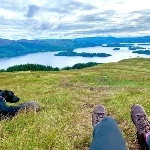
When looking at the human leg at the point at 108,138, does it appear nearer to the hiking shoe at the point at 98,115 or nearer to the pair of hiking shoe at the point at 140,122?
the pair of hiking shoe at the point at 140,122

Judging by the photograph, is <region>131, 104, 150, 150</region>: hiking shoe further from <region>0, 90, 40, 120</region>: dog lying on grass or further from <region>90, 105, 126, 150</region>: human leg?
<region>0, 90, 40, 120</region>: dog lying on grass

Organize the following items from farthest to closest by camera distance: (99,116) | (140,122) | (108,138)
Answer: (99,116)
(140,122)
(108,138)

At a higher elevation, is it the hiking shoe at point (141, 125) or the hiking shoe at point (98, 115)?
the hiking shoe at point (98, 115)

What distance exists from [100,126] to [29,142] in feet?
9.95

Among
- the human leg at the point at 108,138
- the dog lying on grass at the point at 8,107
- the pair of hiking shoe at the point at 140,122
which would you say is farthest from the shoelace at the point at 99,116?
the dog lying on grass at the point at 8,107

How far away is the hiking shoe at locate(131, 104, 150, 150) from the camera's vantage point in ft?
19.3

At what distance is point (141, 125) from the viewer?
610 centimetres

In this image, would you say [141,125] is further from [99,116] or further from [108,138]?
[108,138]

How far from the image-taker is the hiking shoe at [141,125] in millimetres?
5875

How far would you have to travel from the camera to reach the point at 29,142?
249 inches

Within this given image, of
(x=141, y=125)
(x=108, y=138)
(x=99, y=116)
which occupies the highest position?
(x=108, y=138)

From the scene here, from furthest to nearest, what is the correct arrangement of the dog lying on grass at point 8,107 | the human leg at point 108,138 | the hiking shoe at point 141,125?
the dog lying on grass at point 8,107 < the hiking shoe at point 141,125 < the human leg at point 108,138

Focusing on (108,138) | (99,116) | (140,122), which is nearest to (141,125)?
(140,122)

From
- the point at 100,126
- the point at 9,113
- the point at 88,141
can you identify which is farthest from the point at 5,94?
the point at 100,126
